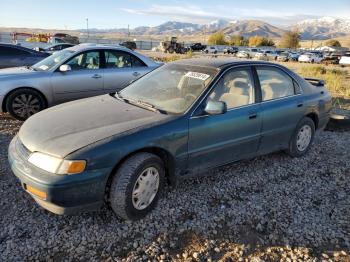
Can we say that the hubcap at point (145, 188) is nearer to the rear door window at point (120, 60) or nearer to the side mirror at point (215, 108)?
the side mirror at point (215, 108)

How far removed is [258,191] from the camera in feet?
13.8

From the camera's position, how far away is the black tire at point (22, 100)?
21.0 feet

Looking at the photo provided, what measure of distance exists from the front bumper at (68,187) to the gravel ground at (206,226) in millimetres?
338

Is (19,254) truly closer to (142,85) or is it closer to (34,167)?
(34,167)

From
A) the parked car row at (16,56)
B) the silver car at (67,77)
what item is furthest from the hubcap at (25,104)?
the parked car row at (16,56)

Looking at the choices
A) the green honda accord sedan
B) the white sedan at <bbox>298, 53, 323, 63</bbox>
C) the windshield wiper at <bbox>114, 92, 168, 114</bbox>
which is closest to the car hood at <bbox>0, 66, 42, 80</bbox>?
the green honda accord sedan

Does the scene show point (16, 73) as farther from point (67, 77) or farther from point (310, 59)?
point (310, 59)

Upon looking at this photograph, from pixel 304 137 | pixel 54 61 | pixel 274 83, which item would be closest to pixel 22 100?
pixel 54 61

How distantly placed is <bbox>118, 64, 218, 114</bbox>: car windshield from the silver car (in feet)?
8.81

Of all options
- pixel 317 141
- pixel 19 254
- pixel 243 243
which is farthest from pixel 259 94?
pixel 19 254

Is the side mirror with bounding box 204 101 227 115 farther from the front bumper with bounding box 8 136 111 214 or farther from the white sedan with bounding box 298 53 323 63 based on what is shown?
the white sedan with bounding box 298 53 323 63

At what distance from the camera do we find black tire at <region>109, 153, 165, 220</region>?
10.3ft

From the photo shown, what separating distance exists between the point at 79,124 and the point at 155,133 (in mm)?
773

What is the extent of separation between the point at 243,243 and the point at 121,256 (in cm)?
112
